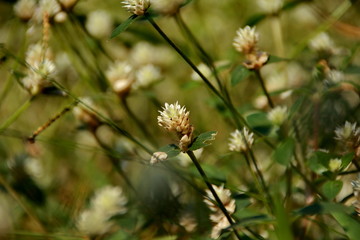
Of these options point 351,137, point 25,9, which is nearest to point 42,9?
point 25,9

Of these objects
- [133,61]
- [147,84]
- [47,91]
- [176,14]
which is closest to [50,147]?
[133,61]

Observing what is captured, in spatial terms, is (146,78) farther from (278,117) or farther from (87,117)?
(278,117)

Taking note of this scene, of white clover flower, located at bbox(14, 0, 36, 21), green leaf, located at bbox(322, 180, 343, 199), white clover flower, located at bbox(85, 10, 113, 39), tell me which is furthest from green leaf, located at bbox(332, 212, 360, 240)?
white clover flower, located at bbox(85, 10, 113, 39)

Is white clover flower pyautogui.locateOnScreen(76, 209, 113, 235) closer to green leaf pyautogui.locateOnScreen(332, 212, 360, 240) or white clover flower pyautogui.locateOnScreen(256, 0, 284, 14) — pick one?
green leaf pyautogui.locateOnScreen(332, 212, 360, 240)

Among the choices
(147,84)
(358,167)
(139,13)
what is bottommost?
(358,167)

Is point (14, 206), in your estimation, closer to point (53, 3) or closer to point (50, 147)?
point (50, 147)

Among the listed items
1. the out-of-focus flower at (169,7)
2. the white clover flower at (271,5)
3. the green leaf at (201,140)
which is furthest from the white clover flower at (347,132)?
the white clover flower at (271,5)

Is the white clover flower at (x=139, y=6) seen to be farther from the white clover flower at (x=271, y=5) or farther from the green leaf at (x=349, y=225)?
the white clover flower at (x=271, y=5)
